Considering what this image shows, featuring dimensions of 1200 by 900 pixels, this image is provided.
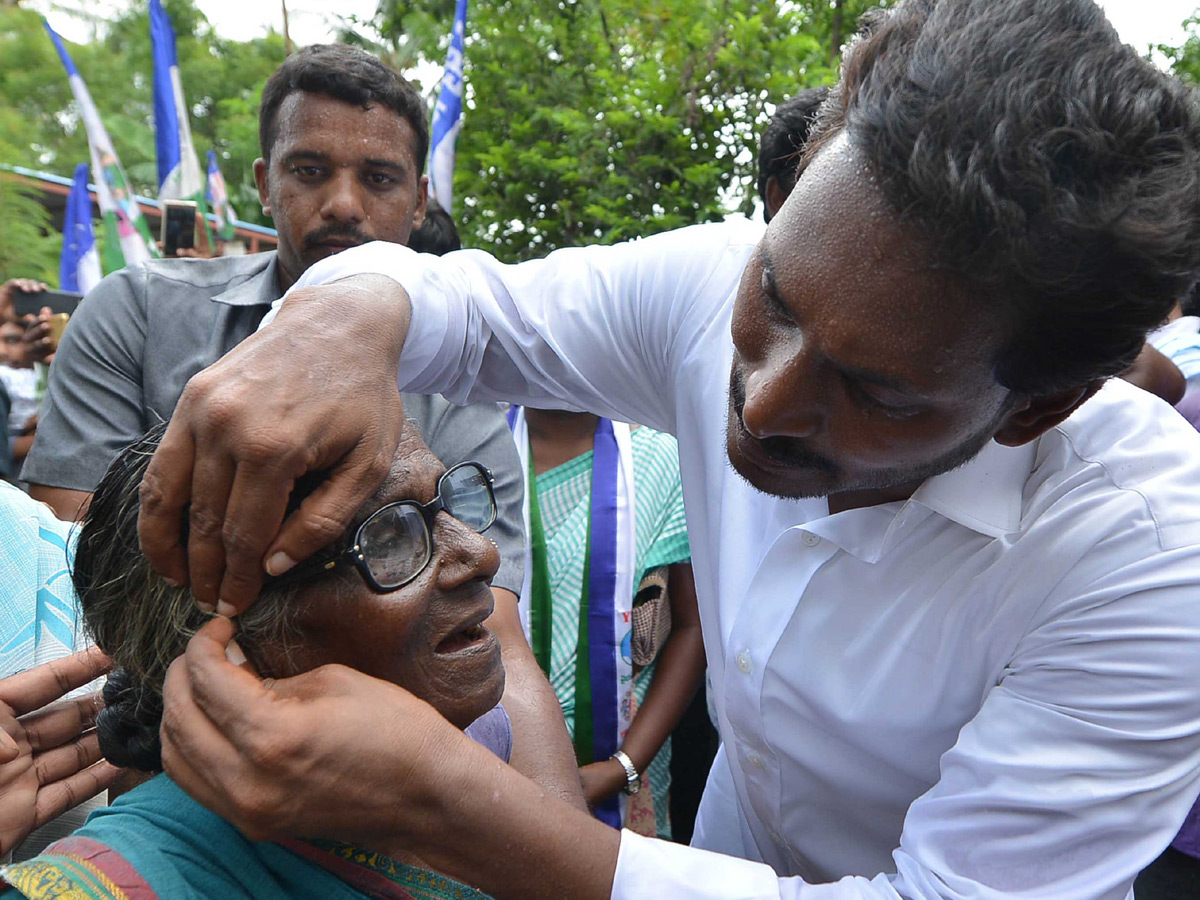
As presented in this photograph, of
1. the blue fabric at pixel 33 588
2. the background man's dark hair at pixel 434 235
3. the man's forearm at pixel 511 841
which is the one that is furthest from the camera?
the background man's dark hair at pixel 434 235

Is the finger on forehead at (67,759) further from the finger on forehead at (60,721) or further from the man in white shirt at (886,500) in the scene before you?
the man in white shirt at (886,500)

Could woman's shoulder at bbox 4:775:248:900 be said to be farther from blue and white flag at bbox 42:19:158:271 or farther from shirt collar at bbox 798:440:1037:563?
blue and white flag at bbox 42:19:158:271

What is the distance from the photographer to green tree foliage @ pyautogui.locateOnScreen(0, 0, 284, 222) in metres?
27.5

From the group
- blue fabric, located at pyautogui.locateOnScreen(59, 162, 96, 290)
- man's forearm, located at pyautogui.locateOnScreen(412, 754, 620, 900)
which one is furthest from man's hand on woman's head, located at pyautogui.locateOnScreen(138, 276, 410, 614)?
blue fabric, located at pyautogui.locateOnScreen(59, 162, 96, 290)

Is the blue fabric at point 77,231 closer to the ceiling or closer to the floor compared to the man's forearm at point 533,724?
closer to the ceiling

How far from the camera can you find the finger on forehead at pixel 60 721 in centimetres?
202

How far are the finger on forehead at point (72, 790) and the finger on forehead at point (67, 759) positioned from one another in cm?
1

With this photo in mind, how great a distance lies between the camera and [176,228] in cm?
464

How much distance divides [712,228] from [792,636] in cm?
90

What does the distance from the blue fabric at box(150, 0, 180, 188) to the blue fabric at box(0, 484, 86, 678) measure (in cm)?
434

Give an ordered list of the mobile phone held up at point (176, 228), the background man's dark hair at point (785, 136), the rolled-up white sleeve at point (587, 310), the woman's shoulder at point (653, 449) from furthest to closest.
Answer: the mobile phone held up at point (176, 228)
the woman's shoulder at point (653, 449)
the background man's dark hair at point (785, 136)
the rolled-up white sleeve at point (587, 310)

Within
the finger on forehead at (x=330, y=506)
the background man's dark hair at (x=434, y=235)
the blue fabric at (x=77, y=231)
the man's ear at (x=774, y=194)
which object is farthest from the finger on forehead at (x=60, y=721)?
the blue fabric at (x=77, y=231)

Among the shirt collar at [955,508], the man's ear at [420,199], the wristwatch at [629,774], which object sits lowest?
the wristwatch at [629,774]

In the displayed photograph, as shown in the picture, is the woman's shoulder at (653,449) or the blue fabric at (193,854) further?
the woman's shoulder at (653,449)
